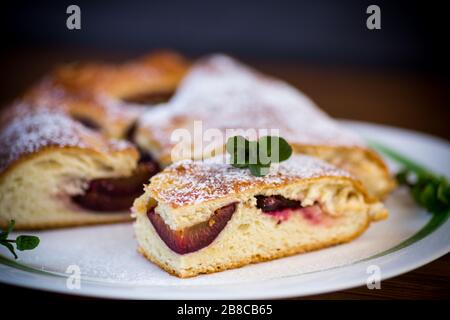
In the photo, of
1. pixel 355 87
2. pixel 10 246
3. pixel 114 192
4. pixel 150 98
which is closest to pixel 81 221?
pixel 114 192

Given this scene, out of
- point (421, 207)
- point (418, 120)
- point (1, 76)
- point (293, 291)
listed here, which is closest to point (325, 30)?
point (418, 120)

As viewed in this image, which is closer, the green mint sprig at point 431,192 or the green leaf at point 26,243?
the green leaf at point 26,243

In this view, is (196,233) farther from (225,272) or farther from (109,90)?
(109,90)

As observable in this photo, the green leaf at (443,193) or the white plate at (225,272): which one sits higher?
the green leaf at (443,193)

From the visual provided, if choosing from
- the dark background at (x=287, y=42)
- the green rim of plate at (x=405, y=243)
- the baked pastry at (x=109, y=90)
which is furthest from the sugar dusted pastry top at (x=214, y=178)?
the dark background at (x=287, y=42)

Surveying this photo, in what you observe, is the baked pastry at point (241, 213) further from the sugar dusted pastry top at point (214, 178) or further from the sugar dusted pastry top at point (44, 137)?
the sugar dusted pastry top at point (44, 137)

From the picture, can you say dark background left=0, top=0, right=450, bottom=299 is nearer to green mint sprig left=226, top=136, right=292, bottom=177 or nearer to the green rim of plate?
the green rim of plate
